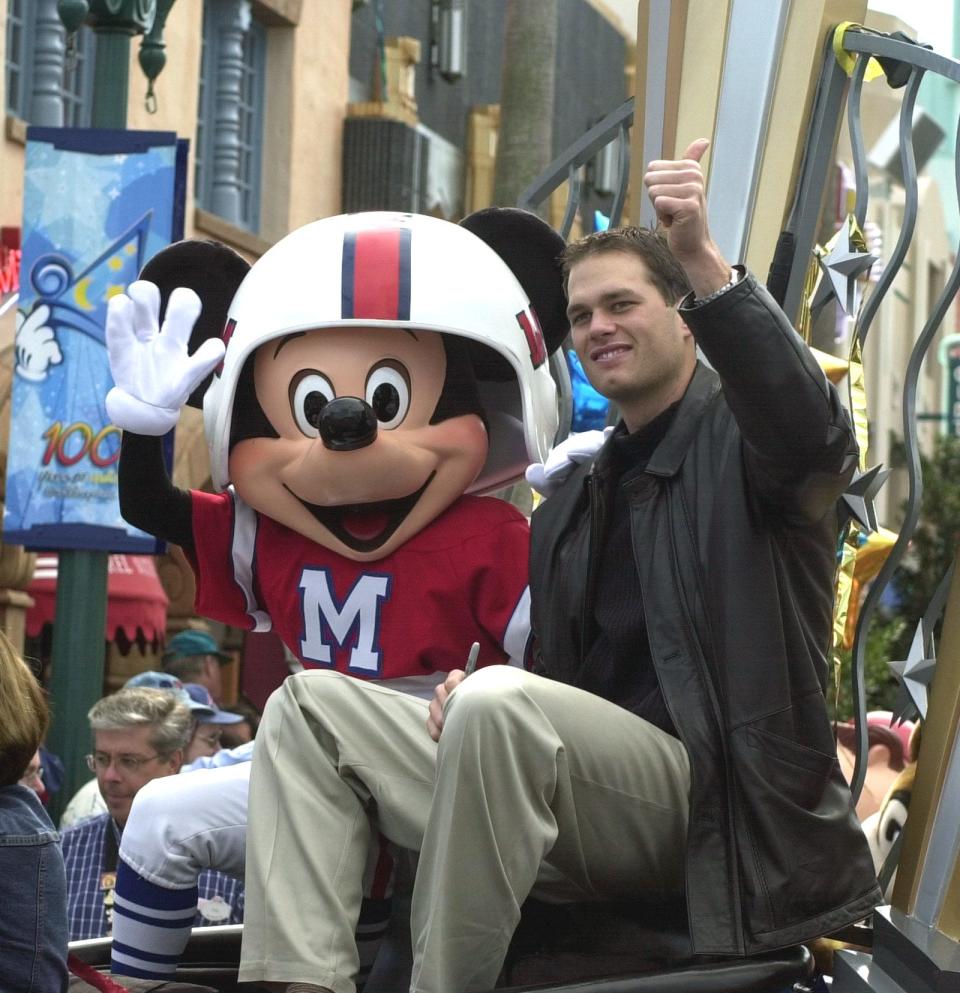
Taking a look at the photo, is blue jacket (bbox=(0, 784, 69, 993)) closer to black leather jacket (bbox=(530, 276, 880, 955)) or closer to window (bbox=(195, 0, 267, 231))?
black leather jacket (bbox=(530, 276, 880, 955))

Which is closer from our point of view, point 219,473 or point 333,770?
point 333,770

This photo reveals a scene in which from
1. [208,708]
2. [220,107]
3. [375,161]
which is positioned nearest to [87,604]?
[208,708]

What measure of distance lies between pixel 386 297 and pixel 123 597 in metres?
8.01

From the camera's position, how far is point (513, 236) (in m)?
4.22

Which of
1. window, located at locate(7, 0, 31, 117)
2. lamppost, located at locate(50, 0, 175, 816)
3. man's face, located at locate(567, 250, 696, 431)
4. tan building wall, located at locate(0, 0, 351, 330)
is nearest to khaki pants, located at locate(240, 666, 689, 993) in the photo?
man's face, located at locate(567, 250, 696, 431)

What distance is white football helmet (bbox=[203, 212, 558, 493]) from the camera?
149 inches

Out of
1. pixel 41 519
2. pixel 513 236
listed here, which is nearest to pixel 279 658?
pixel 41 519

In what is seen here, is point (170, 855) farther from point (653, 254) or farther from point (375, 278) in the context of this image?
point (653, 254)

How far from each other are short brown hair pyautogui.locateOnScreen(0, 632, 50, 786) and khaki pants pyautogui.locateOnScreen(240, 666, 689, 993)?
14.6 inches

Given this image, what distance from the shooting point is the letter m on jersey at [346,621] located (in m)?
3.80

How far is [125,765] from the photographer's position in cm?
572

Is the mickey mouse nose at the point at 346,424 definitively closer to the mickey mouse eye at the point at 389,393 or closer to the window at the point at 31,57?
the mickey mouse eye at the point at 389,393

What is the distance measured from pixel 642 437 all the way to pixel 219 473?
3.26 ft

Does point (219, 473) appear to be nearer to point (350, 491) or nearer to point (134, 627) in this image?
point (350, 491)
